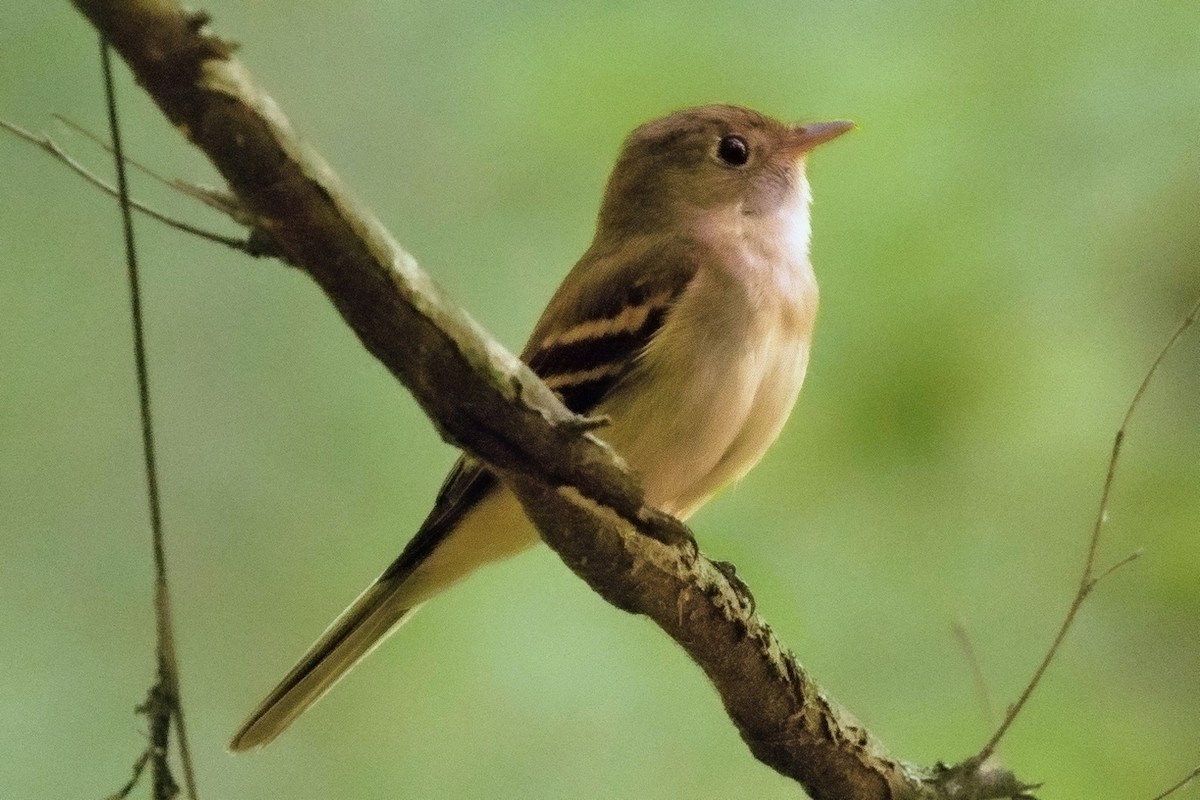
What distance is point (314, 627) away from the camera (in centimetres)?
266

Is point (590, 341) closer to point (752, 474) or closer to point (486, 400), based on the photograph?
point (486, 400)

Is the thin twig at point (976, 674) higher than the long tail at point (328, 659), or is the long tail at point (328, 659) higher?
the thin twig at point (976, 674)

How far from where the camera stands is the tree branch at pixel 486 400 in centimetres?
104

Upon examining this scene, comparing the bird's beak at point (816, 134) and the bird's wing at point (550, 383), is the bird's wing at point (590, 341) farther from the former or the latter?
the bird's beak at point (816, 134)

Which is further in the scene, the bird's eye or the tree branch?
the bird's eye

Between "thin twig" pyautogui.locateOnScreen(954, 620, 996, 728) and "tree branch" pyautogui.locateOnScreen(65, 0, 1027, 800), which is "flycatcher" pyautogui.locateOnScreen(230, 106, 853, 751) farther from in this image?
"thin twig" pyautogui.locateOnScreen(954, 620, 996, 728)

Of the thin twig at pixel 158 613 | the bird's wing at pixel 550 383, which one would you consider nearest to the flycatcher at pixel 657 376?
the bird's wing at pixel 550 383

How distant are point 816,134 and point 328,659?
1287mm

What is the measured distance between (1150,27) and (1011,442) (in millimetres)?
1005

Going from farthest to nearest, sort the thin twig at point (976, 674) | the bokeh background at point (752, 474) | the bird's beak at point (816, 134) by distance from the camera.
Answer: the thin twig at point (976, 674), the bokeh background at point (752, 474), the bird's beak at point (816, 134)

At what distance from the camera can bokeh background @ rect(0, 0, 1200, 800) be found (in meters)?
2.46

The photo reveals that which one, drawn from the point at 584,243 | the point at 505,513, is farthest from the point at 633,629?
the point at 505,513

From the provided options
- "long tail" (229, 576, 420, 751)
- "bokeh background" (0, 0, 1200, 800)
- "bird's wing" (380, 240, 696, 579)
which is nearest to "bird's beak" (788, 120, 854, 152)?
"bird's wing" (380, 240, 696, 579)

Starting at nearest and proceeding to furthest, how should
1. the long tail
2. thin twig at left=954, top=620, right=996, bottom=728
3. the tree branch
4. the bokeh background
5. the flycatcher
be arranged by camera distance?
the tree branch → the flycatcher → the long tail → the bokeh background → thin twig at left=954, top=620, right=996, bottom=728
